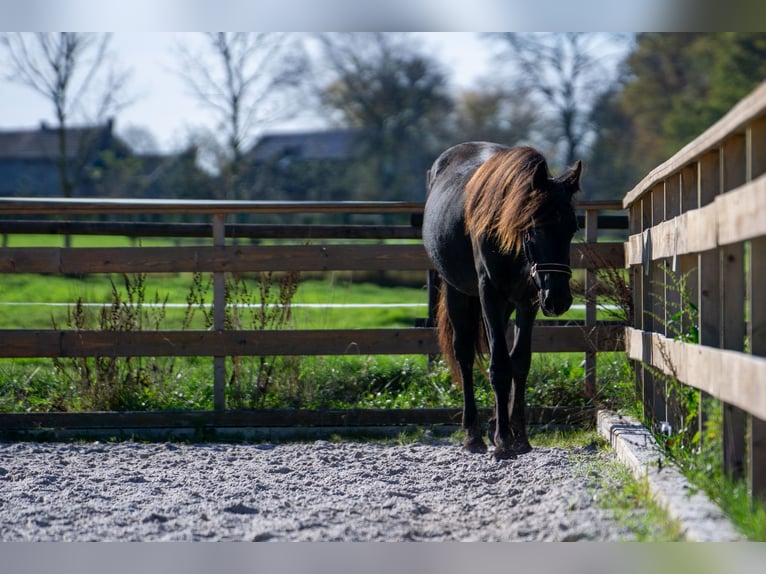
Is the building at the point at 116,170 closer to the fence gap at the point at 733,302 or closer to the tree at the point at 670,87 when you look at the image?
the tree at the point at 670,87

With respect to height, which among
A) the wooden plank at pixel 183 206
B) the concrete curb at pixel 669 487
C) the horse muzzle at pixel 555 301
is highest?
the wooden plank at pixel 183 206

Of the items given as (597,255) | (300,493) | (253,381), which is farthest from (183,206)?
(597,255)

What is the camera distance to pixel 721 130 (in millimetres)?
2965

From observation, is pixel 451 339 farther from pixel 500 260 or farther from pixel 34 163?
pixel 34 163

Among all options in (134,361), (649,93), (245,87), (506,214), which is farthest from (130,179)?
(506,214)

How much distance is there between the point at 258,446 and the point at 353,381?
1199 mm

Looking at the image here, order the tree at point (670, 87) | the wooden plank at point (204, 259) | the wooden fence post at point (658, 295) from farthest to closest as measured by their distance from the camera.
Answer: the tree at point (670, 87)
the wooden plank at point (204, 259)
the wooden fence post at point (658, 295)

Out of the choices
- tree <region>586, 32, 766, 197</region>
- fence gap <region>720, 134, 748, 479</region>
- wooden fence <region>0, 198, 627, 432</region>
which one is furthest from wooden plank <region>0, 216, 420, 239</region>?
tree <region>586, 32, 766, 197</region>

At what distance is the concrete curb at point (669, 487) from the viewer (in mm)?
2719

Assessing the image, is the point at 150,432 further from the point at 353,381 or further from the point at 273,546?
the point at 273,546

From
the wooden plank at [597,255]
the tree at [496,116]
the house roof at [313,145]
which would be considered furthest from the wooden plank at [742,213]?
the tree at [496,116]

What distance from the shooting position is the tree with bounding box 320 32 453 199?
128ft

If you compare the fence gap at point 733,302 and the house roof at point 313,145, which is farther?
the house roof at point 313,145

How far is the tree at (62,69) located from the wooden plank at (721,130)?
20301 millimetres
